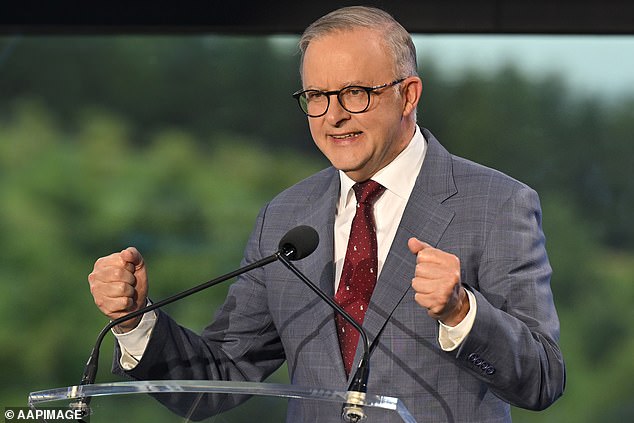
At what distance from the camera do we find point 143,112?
3.99 metres

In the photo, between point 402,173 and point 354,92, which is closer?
point 354,92

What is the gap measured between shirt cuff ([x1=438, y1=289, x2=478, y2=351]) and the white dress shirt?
31 centimetres

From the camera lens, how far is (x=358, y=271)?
6.98ft

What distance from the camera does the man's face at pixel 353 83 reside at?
2.10 m

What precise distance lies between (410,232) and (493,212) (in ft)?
0.56

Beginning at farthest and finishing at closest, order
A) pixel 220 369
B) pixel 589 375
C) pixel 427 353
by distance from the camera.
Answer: pixel 589 375 → pixel 220 369 → pixel 427 353

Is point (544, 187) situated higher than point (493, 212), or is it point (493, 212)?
point (493, 212)

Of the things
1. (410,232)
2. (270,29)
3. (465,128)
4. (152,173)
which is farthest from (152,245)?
(410,232)

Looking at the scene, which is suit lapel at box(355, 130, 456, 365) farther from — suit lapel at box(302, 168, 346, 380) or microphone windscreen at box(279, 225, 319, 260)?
microphone windscreen at box(279, 225, 319, 260)

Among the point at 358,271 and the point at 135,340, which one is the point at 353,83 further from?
the point at 135,340

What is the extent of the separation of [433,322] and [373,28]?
2.01ft

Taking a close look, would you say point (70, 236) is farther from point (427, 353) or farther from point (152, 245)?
point (427, 353)

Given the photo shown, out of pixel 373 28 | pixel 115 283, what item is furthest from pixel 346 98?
pixel 115 283

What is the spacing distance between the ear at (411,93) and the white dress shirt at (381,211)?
0.26 feet
